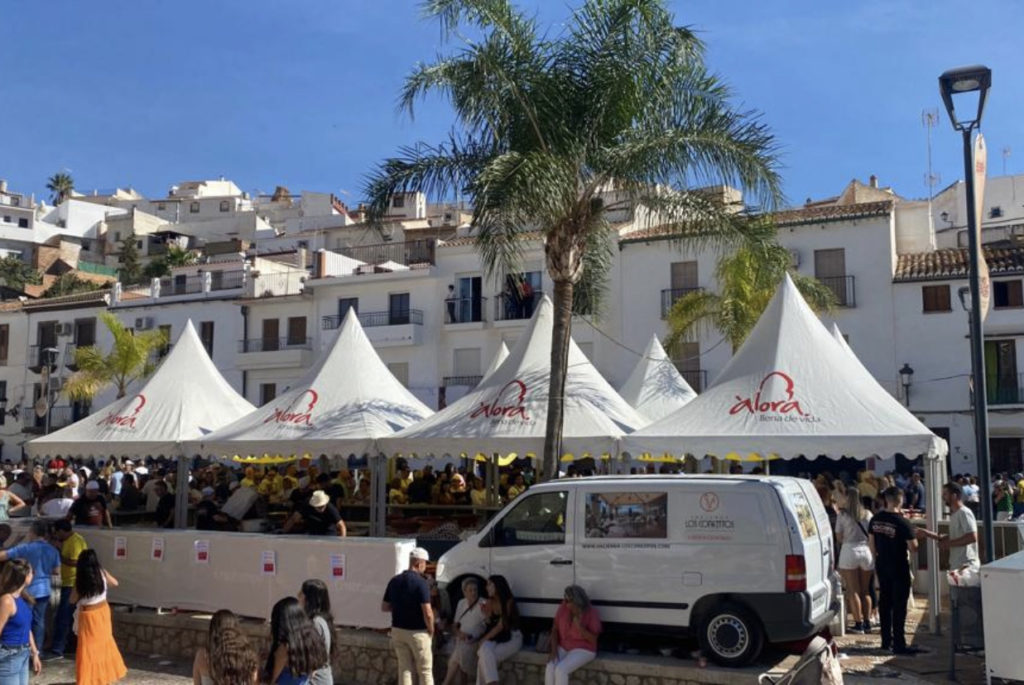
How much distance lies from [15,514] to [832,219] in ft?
82.9

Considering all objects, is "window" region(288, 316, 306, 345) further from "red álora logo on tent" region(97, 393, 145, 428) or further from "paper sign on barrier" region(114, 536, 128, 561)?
"paper sign on barrier" region(114, 536, 128, 561)

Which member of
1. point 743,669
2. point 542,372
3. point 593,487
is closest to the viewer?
point 743,669

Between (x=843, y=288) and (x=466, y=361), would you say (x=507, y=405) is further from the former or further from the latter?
(x=466, y=361)

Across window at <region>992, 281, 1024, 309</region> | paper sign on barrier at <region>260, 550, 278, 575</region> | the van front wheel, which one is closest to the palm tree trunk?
paper sign on barrier at <region>260, 550, 278, 575</region>

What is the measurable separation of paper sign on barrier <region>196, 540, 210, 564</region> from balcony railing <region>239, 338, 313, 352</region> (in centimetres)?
2911

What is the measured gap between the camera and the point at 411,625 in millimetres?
8633

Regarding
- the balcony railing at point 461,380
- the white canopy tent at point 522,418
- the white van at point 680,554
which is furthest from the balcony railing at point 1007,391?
the white van at point 680,554

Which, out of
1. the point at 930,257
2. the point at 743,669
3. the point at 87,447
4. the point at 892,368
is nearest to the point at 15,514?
the point at 87,447

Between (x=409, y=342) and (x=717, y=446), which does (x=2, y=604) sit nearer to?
(x=717, y=446)

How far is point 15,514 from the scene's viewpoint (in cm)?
1786

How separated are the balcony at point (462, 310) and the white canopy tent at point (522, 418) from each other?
22447 millimetres

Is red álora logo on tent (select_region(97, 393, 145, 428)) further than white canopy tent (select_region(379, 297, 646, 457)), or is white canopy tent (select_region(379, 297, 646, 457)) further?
red álora logo on tent (select_region(97, 393, 145, 428))

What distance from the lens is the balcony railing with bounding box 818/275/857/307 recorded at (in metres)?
31.4

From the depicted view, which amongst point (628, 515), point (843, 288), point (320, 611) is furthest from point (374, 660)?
point (843, 288)
